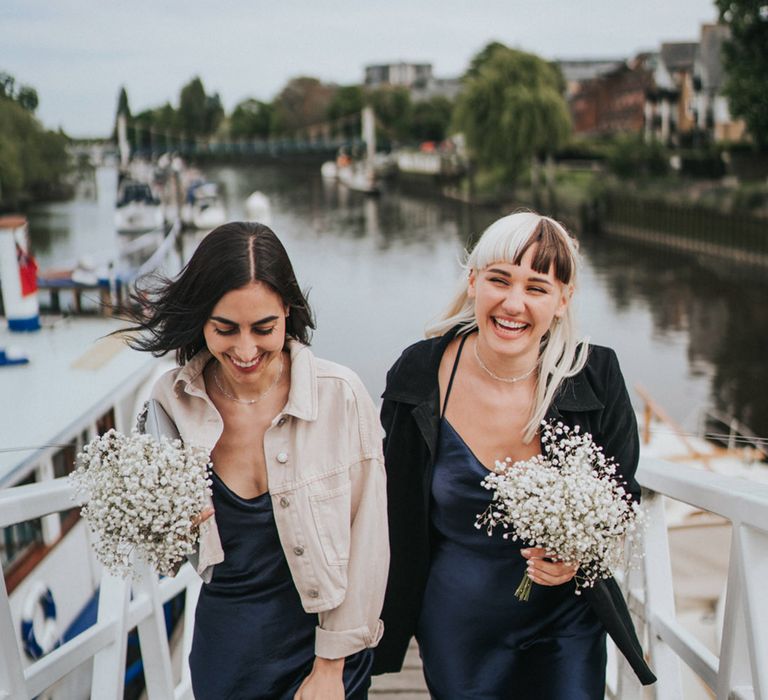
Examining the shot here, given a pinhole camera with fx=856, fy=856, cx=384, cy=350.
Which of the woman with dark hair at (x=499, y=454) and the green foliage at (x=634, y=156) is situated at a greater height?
the green foliage at (x=634, y=156)

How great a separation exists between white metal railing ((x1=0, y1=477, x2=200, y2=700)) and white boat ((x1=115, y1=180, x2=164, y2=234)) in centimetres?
220

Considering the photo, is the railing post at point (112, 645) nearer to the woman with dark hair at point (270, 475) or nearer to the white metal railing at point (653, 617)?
the white metal railing at point (653, 617)

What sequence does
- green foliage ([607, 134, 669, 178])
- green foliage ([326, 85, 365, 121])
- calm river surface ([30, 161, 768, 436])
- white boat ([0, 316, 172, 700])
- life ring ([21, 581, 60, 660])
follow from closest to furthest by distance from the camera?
white boat ([0, 316, 172, 700]), calm river surface ([30, 161, 768, 436]), life ring ([21, 581, 60, 660]), green foliage ([326, 85, 365, 121]), green foliage ([607, 134, 669, 178])

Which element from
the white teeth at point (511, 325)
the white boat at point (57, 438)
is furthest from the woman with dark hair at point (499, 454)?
the white boat at point (57, 438)

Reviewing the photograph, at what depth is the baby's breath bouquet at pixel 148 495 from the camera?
4.65 ft

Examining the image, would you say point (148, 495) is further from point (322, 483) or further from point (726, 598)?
point (726, 598)

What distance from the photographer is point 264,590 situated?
1.56 metres

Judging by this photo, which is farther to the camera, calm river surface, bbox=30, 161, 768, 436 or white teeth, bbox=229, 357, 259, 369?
calm river surface, bbox=30, 161, 768, 436

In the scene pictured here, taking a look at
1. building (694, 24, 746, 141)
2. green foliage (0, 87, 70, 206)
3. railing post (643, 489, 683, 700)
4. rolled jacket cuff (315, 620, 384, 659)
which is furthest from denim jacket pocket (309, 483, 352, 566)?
building (694, 24, 746, 141)

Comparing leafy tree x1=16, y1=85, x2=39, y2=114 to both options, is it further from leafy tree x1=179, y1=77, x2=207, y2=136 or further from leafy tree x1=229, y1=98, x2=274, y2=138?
leafy tree x1=229, y1=98, x2=274, y2=138

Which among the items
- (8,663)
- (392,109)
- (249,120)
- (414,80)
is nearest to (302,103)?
(249,120)

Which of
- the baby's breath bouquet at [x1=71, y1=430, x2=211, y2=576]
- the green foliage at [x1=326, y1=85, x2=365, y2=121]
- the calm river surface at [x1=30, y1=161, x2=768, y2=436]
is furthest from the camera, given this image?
the green foliage at [x1=326, y1=85, x2=365, y2=121]

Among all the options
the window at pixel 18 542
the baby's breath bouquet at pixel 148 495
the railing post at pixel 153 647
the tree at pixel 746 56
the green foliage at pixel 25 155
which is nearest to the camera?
the baby's breath bouquet at pixel 148 495

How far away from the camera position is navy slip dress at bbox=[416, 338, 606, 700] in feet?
5.80
